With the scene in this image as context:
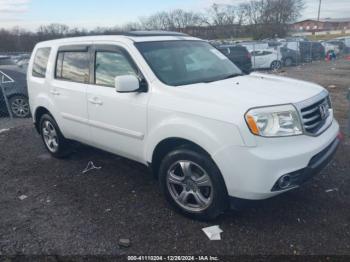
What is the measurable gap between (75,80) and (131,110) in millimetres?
1312

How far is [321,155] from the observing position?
320 centimetres

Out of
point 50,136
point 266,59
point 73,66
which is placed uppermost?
point 73,66

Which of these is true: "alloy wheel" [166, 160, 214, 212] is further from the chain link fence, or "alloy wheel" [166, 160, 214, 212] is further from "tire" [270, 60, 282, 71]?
"tire" [270, 60, 282, 71]

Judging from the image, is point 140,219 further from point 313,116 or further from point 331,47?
point 331,47

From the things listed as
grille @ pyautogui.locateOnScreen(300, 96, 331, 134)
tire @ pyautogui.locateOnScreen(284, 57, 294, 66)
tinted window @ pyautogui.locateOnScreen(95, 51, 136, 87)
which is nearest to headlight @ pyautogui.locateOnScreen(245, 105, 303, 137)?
grille @ pyautogui.locateOnScreen(300, 96, 331, 134)

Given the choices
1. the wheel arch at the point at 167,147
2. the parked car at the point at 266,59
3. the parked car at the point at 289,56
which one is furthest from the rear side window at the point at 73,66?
the parked car at the point at 289,56

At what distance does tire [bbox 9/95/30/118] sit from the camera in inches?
360

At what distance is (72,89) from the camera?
454cm

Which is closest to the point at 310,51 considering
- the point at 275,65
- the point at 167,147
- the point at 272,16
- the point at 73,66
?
the point at 275,65

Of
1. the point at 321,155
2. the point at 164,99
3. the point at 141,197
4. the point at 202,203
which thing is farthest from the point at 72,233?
the point at 321,155

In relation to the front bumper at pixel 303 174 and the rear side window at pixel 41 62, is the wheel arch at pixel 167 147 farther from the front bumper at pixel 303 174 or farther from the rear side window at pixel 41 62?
the rear side window at pixel 41 62

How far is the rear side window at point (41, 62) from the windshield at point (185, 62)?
82.8 inches

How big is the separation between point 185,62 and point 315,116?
1612 millimetres

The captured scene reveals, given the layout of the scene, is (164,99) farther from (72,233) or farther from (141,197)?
(72,233)
